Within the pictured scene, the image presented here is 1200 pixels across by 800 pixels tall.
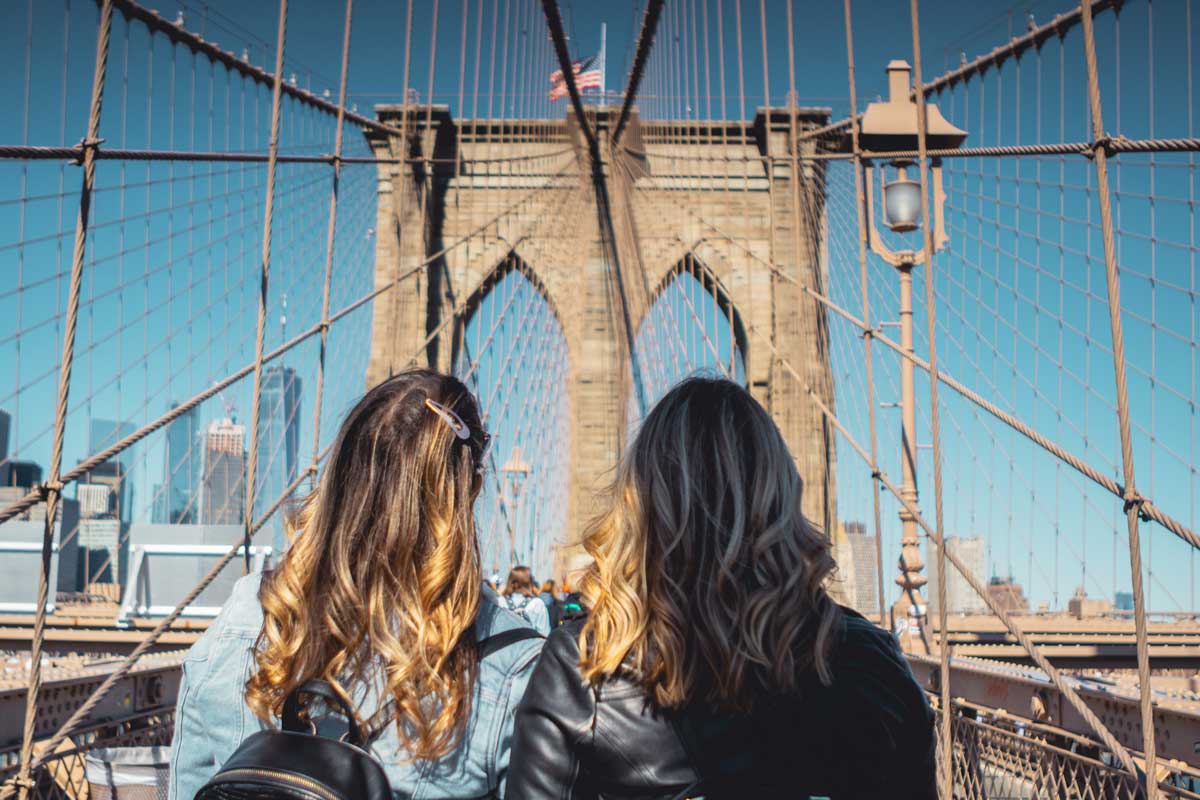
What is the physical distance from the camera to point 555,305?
48.9 ft

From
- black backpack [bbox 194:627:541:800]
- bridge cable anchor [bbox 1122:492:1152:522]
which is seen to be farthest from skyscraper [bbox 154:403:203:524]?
bridge cable anchor [bbox 1122:492:1152:522]

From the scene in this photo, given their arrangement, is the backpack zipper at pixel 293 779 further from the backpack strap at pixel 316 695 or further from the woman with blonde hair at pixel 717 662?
the woman with blonde hair at pixel 717 662

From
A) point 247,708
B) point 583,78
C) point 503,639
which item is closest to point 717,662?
point 503,639

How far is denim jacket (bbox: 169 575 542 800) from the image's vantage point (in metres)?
1.18

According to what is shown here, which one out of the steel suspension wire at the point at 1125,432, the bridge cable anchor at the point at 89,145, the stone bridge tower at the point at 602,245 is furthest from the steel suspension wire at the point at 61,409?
the stone bridge tower at the point at 602,245

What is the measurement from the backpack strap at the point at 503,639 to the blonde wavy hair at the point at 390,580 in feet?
0.06

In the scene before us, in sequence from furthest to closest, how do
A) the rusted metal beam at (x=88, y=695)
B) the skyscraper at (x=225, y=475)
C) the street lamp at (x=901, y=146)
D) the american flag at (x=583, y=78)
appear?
the american flag at (x=583, y=78)
the skyscraper at (x=225, y=475)
the street lamp at (x=901, y=146)
the rusted metal beam at (x=88, y=695)

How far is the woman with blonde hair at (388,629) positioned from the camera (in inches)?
44.9

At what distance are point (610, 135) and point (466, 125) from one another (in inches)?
219

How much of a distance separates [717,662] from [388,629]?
36cm

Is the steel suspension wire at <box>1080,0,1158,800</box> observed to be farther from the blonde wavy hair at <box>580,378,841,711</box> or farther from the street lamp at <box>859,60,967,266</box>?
the street lamp at <box>859,60,967,266</box>

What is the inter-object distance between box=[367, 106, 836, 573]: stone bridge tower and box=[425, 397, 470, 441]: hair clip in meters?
9.35

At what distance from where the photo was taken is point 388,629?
45.8 inches

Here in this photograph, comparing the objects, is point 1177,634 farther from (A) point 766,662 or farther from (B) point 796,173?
(A) point 766,662
